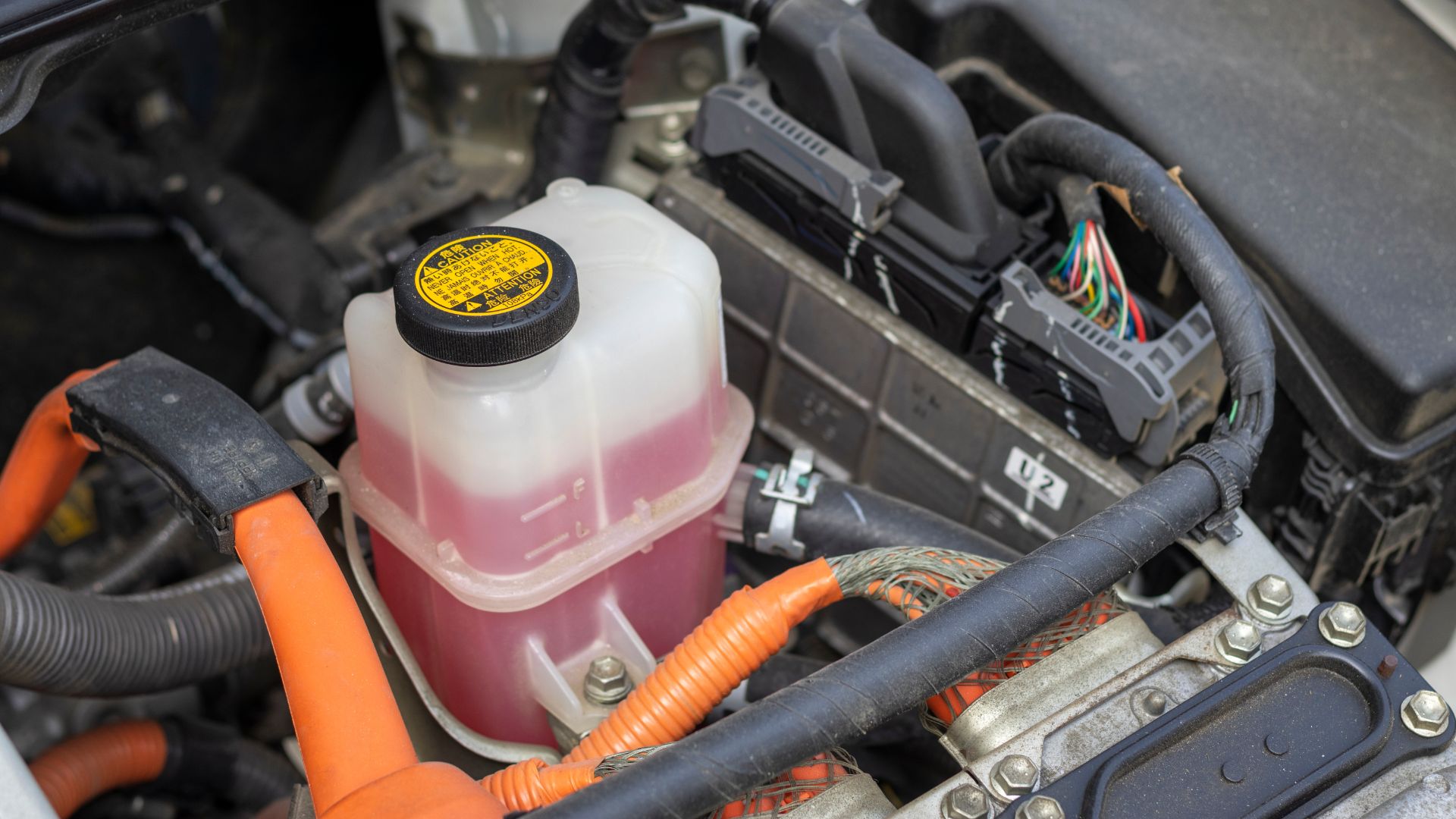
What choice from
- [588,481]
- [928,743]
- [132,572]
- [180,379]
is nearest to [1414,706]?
[928,743]

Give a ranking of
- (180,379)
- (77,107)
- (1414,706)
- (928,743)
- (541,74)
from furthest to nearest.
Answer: (77,107)
(541,74)
(928,743)
(180,379)
(1414,706)

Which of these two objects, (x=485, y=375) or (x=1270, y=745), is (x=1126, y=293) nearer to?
(x=1270, y=745)

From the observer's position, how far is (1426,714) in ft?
2.91

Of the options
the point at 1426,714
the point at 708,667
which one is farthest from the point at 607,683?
the point at 1426,714

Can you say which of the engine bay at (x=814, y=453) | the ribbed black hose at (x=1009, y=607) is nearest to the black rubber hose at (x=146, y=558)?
the engine bay at (x=814, y=453)

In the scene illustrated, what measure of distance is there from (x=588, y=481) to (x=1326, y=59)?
2.96 feet

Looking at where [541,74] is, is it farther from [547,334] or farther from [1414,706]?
[1414,706]

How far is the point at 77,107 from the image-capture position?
2145mm

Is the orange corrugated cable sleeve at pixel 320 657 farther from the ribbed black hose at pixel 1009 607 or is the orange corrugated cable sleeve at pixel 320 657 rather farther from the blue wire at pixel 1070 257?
the blue wire at pixel 1070 257

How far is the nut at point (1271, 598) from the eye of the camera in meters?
0.97

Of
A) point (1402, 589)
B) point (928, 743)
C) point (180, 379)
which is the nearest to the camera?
point (180, 379)

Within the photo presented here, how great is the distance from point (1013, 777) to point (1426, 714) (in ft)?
0.91

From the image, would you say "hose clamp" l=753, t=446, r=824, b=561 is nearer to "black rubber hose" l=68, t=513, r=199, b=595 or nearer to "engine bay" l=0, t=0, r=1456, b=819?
"engine bay" l=0, t=0, r=1456, b=819

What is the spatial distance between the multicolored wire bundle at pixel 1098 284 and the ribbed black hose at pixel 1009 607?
83mm
